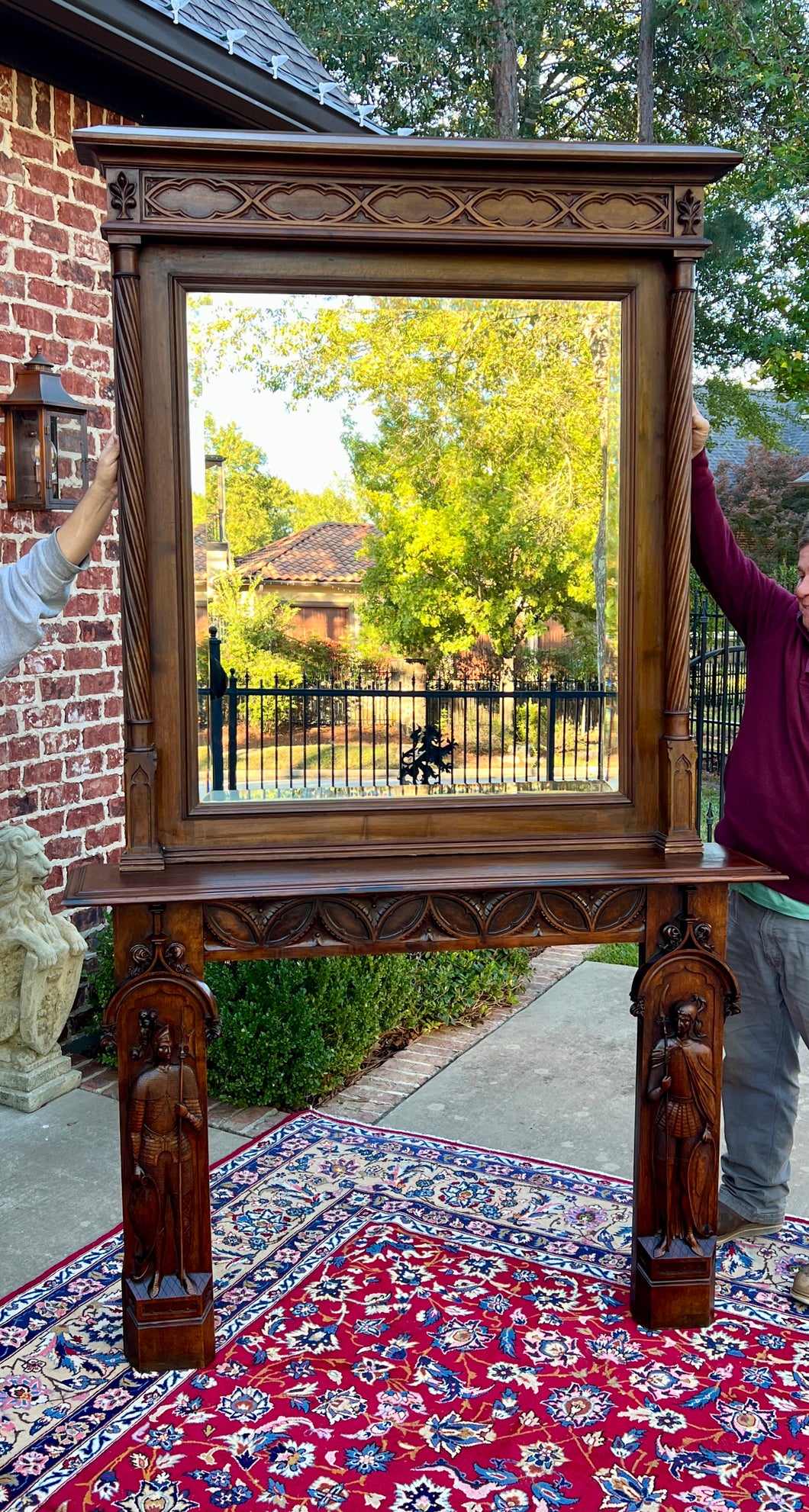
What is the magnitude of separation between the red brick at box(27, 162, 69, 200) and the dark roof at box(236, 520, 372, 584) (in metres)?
2.43

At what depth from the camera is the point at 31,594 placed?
3.17 meters

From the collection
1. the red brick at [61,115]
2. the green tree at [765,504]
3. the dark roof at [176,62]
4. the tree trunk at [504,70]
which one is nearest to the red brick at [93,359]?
the red brick at [61,115]

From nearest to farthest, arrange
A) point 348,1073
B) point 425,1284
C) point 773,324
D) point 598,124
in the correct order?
point 425,1284 < point 348,1073 < point 773,324 < point 598,124

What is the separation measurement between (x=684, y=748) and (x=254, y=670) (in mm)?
1095

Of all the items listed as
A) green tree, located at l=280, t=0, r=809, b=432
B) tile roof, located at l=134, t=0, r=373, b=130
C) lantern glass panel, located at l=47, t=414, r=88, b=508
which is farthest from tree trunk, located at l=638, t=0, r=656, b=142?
lantern glass panel, located at l=47, t=414, r=88, b=508

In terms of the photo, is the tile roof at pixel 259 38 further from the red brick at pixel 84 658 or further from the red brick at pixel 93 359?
the red brick at pixel 84 658

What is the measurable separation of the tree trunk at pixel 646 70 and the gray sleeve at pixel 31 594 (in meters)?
15.0

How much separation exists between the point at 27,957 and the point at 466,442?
8.06 feet

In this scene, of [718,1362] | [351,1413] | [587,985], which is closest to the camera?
[351,1413]

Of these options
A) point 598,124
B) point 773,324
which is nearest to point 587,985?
point 773,324

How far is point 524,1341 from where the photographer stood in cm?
301

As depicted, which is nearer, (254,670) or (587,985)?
(254,670)

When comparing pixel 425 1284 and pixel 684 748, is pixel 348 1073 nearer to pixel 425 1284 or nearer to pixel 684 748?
pixel 425 1284

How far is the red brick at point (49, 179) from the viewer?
179 inches
